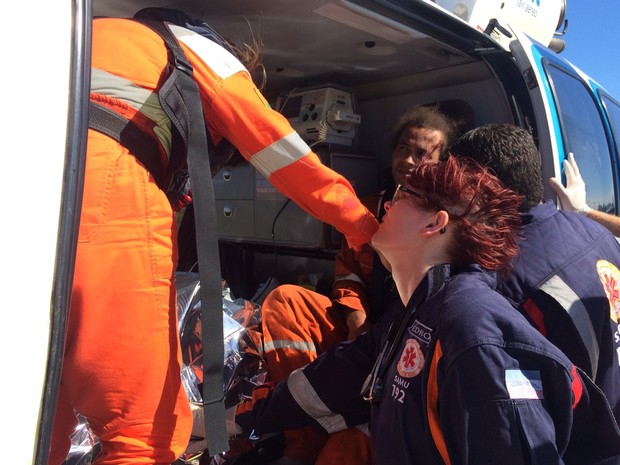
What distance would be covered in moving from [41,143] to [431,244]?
97 cm

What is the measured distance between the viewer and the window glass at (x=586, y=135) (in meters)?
2.52

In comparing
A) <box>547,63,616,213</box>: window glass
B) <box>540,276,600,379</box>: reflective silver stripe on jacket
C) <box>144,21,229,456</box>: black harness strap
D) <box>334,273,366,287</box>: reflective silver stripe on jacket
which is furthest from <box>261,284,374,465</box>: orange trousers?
<box>547,63,616,213</box>: window glass

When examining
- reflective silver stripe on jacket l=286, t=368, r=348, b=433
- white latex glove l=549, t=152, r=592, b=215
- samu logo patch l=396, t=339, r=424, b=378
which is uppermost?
white latex glove l=549, t=152, r=592, b=215

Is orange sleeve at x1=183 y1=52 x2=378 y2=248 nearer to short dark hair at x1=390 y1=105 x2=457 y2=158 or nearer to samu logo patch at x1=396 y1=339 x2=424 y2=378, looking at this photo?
samu logo patch at x1=396 y1=339 x2=424 y2=378

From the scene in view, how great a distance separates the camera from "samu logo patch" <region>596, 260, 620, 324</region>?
4.85 ft

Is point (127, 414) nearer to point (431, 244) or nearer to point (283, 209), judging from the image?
point (431, 244)

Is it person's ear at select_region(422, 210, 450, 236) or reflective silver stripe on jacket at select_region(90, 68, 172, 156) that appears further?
person's ear at select_region(422, 210, 450, 236)

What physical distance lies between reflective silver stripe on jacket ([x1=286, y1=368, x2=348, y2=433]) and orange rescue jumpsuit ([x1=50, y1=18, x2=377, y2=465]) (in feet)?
1.70

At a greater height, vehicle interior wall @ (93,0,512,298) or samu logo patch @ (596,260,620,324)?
vehicle interior wall @ (93,0,512,298)

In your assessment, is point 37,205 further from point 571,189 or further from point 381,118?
point 381,118

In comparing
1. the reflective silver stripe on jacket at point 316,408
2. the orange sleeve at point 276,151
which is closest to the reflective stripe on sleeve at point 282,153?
the orange sleeve at point 276,151

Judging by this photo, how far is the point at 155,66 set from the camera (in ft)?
4.31

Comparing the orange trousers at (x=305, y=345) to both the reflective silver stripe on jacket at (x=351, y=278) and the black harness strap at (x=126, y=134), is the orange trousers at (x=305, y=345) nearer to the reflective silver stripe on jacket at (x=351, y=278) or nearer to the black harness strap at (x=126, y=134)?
the reflective silver stripe on jacket at (x=351, y=278)

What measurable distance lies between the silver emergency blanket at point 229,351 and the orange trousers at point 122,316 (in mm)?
636
